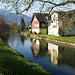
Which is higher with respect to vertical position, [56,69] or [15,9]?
[15,9]

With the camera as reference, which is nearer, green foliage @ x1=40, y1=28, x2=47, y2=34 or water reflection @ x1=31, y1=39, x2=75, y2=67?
water reflection @ x1=31, y1=39, x2=75, y2=67

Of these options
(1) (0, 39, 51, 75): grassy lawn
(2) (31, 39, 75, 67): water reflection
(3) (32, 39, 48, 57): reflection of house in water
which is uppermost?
(1) (0, 39, 51, 75): grassy lawn

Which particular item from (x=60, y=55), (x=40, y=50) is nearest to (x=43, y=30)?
(x=40, y=50)

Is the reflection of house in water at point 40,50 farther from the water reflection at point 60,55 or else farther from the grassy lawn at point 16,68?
the grassy lawn at point 16,68

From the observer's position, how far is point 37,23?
279ft

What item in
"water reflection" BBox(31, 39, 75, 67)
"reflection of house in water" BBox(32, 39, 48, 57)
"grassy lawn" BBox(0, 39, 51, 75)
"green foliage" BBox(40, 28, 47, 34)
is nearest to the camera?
"grassy lawn" BBox(0, 39, 51, 75)

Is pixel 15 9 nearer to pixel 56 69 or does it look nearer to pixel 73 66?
pixel 56 69

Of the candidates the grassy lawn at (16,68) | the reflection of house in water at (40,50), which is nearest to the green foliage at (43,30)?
the reflection of house in water at (40,50)

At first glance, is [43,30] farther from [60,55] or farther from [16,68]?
[16,68]

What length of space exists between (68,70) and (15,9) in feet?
37.9

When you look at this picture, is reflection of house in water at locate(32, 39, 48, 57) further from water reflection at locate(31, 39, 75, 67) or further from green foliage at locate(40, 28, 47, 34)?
green foliage at locate(40, 28, 47, 34)

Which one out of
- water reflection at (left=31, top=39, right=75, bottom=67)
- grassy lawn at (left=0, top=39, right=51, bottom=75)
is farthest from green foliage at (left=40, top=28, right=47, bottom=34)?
grassy lawn at (left=0, top=39, right=51, bottom=75)

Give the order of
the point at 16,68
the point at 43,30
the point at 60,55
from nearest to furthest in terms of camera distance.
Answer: the point at 16,68
the point at 60,55
the point at 43,30

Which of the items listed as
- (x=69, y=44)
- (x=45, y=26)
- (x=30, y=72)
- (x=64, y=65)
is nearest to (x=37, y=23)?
(x=45, y=26)
